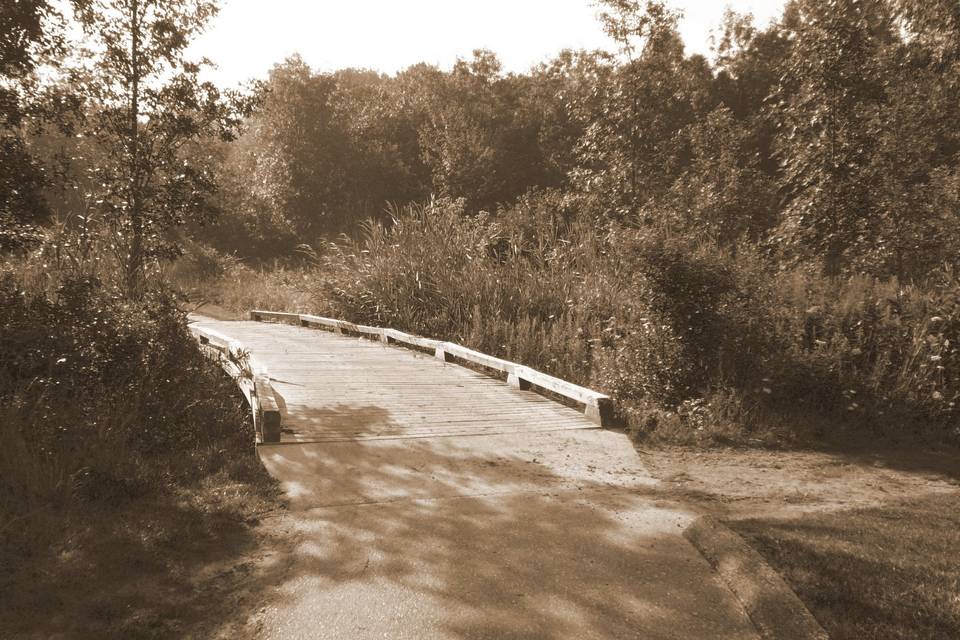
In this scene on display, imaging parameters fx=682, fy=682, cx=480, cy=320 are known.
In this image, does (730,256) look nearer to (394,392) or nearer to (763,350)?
(763,350)

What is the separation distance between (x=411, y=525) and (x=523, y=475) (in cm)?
168

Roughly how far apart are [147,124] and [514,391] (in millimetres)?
7491

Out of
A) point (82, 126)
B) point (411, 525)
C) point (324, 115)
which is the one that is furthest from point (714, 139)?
point (324, 115)

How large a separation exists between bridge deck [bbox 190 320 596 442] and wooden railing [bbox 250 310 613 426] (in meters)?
0.18

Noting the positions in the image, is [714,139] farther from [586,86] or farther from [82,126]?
[82,126]

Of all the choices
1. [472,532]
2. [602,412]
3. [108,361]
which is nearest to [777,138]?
[602,412]

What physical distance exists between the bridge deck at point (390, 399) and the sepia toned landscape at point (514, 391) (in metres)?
0.09

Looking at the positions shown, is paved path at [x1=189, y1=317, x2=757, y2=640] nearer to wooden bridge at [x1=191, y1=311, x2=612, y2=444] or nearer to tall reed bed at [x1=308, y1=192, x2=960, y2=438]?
wooden bridge at [x1=191, y1=311, x2=612, y2=444]

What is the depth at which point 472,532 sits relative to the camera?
511cm

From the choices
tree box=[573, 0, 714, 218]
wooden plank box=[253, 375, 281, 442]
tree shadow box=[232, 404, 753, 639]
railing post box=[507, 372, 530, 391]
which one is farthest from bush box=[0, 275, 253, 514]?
tree box=[573, 0, 714, 218]

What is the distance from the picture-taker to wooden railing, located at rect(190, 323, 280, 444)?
A: 23.4ft

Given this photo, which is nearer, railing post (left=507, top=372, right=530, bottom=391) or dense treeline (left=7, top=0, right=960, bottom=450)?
dense treeline (left=7, top=0, right=960, bottom=450)

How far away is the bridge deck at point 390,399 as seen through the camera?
7.98 metres

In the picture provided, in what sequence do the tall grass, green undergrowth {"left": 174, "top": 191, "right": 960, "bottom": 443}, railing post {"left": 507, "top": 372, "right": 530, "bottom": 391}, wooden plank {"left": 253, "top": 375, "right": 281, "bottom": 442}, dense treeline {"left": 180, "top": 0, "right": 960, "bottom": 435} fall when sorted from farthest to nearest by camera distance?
1. railing post {"left": 507, "top": 372, "right": 530, "bottom": 391}
2. dense treeline {"left": 180, "top": 0, "right": 960, "bottom": 435}
3. green undergrowth {"left": 174, "top": 191, "right": 960, "bottom": 443}
4. wooden plank {"left": 253, "top": 375, "right": 281, "bottom": 442}
5. the tall grass
